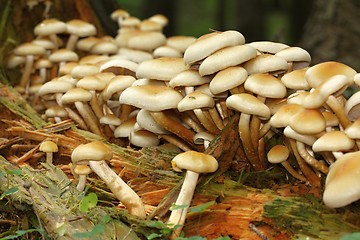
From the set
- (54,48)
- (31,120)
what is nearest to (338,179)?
(31,120)

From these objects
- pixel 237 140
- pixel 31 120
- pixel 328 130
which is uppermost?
pixel 328 130

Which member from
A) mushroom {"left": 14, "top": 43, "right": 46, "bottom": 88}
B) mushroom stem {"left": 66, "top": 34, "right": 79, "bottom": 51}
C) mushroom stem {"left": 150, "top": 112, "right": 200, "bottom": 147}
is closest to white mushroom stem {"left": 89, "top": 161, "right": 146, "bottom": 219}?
mushroom stem {"left": 150, "top": 112, "right": 200, "bottom": 147}

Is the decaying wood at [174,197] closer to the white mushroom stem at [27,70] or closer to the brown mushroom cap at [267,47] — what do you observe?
the brown mushroom cap at [267,47]

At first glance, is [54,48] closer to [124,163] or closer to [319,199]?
[124,163]

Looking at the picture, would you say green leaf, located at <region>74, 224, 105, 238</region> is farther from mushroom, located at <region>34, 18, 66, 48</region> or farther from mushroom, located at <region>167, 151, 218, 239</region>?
mushroom, located at <region>34, 18, 66, 48</region>

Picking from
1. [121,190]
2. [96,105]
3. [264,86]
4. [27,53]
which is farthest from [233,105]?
[27,53]
